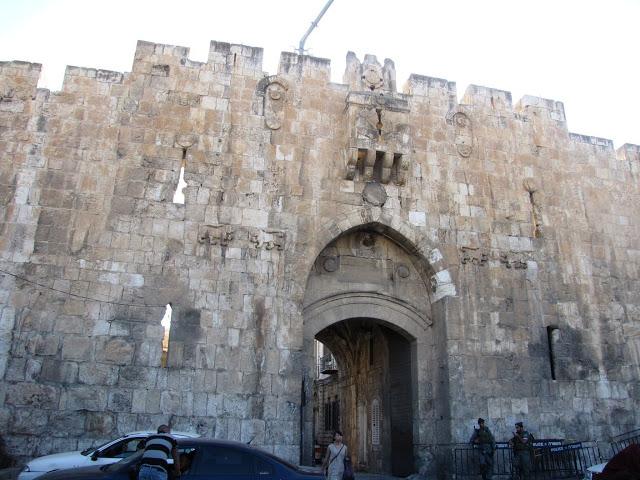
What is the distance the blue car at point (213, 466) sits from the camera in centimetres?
625

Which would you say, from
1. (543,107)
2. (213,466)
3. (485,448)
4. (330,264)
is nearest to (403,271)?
(330,264)

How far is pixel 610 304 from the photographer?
1388 cm

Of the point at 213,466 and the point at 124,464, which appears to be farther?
the point at 213,466

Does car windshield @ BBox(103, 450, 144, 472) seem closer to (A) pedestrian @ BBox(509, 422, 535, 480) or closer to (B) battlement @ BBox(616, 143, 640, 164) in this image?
(A) pedestrian @ BBox(509, 422, 535, 480)

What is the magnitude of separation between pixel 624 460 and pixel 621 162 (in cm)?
1192

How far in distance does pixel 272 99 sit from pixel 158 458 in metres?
9.02

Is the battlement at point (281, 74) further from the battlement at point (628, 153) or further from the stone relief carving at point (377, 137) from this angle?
the stone relief carving at point (377, 137)

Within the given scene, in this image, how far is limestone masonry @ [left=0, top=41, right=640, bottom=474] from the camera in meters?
10.7

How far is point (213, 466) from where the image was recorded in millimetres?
6465

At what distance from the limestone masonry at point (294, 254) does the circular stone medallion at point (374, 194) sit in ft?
0.21

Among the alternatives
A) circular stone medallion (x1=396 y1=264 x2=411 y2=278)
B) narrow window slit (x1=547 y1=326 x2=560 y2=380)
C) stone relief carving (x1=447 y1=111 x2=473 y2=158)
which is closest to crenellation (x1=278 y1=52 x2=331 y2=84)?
stone relief carving (x1=447 y1=111 x2=473 y2=158)

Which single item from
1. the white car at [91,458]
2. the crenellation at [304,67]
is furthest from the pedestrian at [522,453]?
the crenellation at [304,67]

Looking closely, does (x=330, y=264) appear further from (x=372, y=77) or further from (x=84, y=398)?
(x=84, y=398)

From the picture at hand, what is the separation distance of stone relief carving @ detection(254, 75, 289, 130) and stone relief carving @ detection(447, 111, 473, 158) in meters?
4.23
